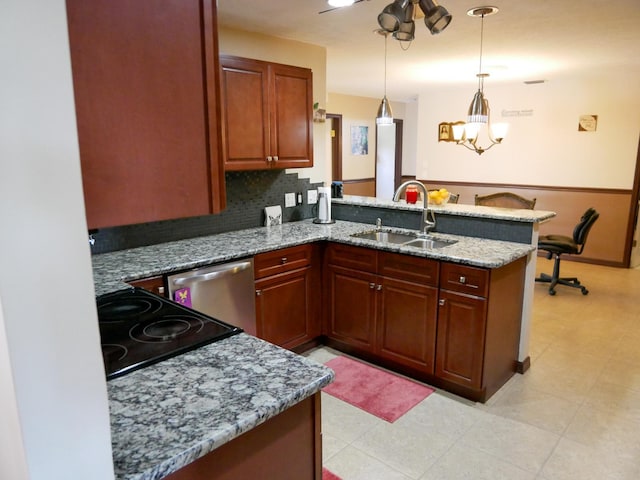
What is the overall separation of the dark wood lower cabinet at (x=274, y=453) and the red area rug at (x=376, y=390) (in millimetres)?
1383

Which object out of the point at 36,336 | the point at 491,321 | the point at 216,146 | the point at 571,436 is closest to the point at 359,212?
the point at 491,321

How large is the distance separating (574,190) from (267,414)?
6.05 metres

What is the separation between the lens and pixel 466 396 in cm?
274

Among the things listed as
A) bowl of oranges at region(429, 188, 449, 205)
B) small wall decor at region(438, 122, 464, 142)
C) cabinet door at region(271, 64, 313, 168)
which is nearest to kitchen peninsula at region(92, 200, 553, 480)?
cabinet door at region(271, 64, 313, 168)

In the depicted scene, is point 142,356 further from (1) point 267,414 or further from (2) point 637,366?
(2) point 637,366

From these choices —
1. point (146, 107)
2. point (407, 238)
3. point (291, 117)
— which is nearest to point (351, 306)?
point (407, 238)

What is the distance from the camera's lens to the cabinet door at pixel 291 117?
10.5ft

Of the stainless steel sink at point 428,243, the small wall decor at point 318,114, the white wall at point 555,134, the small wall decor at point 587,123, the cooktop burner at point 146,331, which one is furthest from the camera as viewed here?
the small wall decor at point 587,123

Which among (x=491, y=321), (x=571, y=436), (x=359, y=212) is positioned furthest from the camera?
(x=359, y=212)

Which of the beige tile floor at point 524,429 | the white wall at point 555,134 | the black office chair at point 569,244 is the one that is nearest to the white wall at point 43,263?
the beige tile floor at point 524,429

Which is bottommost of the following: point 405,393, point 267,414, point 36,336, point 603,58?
point 405,393

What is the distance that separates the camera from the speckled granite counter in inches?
36.0

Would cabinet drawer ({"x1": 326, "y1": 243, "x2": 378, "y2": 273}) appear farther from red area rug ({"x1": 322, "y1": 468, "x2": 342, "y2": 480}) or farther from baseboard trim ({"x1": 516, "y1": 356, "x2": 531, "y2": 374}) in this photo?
red area rug ({"x1": 322, "y1": 468, "x2": 342, "y2": 480})

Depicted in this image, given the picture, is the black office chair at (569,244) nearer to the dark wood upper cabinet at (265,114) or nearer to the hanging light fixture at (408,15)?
the dark wood upper cabinet at (265,114)
